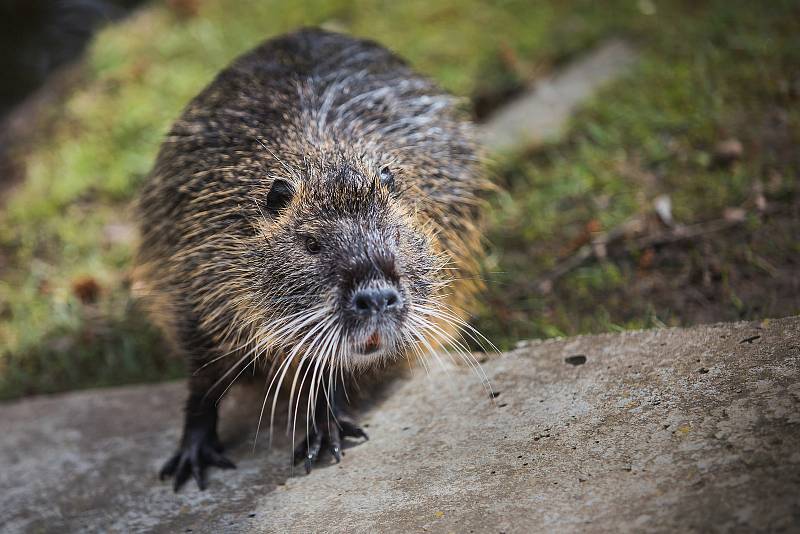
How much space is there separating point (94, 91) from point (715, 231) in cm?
429

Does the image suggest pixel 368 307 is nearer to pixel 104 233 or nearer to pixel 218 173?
pixel 218 173

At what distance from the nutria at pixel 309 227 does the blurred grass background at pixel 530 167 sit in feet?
1.97

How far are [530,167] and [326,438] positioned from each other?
7.93 feet

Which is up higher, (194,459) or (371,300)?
(371,300)

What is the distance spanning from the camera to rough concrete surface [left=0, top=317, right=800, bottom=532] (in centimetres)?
211

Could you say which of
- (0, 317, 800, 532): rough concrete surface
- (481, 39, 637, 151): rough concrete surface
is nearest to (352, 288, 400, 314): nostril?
(0, 317, 800, 532): rough concrete surface

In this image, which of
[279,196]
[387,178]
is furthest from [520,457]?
[279,196]

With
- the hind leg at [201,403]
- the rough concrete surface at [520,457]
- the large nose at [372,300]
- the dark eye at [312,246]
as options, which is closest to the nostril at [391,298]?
the large nose at [372,300]

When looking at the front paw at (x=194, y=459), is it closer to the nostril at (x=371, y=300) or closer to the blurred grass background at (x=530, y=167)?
the nostril at (x=371, y=300)

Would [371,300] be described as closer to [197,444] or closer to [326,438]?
[326,438]

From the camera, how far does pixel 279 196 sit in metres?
2.96

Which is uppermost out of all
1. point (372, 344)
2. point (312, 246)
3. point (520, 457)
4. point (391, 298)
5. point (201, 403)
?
point (312, 246)

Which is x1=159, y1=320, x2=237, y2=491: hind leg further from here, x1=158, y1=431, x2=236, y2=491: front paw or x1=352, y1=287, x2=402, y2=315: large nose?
x1=352, y1=287, x2=402, y2=315: large nose

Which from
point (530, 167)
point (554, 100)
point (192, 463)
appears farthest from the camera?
point (554, 100)
